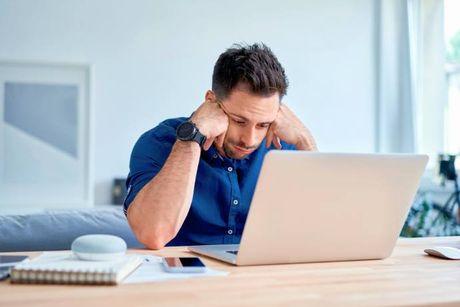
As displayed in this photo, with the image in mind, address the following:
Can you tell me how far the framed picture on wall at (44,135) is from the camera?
365cm

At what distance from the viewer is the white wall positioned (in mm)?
3750

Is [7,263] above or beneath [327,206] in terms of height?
beneath

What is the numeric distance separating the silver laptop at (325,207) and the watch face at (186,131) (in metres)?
0.43

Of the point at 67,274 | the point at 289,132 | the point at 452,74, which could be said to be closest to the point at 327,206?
the point at 67,274

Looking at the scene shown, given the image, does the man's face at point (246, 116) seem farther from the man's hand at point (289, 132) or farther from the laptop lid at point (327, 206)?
the laptop lid at point (327, 206)

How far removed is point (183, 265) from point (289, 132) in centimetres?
85

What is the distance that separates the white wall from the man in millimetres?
1996

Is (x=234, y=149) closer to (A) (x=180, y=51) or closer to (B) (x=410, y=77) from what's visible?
(A) (x=180, y=51)

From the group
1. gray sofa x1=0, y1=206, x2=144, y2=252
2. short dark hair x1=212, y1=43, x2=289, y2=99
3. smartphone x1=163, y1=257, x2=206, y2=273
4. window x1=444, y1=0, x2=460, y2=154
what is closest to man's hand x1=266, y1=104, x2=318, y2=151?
short dark hair x1=212, y1=43, x2=289, y2=99

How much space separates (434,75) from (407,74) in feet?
0.68

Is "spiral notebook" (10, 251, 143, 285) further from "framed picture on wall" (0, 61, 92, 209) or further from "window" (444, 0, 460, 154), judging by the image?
"window" (444, 0, 460, 154)

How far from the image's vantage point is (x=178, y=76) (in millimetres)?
3939

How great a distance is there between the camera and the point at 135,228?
1486mm

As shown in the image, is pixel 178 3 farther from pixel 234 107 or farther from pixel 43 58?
pixel 234 107
